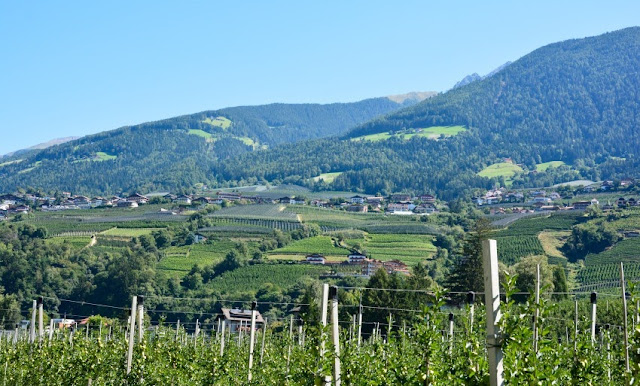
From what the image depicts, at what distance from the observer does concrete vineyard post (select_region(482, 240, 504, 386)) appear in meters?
7.92

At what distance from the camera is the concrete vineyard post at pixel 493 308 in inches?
312

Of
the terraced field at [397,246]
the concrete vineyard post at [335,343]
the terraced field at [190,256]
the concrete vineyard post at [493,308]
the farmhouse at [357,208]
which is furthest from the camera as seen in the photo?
the farmhouse at [357,208]

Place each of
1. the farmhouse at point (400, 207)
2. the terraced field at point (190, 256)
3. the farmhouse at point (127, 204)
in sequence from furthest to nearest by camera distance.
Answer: the farmhouse at point (400, 207)
the farmhouse at point (127, 204)
the terraced field at point (190, 256)

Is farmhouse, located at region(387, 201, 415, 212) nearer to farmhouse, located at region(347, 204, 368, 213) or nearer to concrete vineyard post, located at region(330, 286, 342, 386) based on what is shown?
farmhouse, located at region(347, 204, 368, 213)

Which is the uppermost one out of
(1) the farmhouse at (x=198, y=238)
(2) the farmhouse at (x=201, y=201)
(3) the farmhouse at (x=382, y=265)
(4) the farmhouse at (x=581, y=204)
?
(2) the farmhouse at (x=201, y=201)

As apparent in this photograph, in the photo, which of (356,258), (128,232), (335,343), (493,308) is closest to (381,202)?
(128,232)

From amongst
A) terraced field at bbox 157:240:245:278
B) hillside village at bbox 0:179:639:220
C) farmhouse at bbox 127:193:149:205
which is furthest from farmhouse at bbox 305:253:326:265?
farmhouse at bbox 127:193:149:205

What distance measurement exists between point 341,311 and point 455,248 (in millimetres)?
59527

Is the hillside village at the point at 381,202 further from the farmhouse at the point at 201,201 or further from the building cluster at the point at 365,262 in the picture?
the building cluster at the point at 365,262

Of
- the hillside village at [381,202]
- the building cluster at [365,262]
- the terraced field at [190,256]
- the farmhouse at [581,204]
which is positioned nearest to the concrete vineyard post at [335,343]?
the building cluster at [365,262]

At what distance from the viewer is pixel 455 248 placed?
11712 centimetres

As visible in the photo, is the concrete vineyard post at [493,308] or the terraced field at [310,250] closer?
the concrete vineyard post at [493,308]

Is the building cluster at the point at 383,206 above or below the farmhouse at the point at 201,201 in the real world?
below

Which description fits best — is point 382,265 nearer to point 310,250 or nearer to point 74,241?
point 310,250
